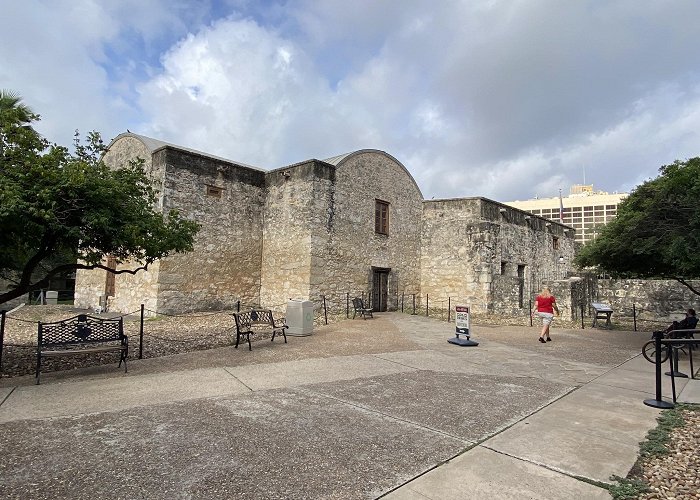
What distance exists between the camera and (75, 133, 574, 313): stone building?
14.6 metres

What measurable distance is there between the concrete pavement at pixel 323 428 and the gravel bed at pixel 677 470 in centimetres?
19

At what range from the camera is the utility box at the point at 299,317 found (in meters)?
10.7

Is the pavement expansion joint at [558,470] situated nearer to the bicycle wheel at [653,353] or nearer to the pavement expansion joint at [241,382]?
the pavement expansion joint at [241,382]

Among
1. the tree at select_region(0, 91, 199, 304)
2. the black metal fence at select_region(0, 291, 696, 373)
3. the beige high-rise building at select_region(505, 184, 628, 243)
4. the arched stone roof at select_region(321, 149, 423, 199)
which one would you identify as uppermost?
the beige high-rise building at select_region(505, 184, 628, 243)

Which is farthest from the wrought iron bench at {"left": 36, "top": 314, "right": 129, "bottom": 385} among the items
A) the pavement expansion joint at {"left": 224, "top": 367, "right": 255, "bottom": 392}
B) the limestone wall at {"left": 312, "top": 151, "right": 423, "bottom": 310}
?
the limestone wall at {"left": 312, "top": 151, "right": 423, "bottom": 310}

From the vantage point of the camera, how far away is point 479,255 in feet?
59.8

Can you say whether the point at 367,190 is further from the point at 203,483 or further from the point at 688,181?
the point at 203,483

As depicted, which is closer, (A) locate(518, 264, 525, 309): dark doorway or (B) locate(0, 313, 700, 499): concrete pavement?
(B) locate(0, 313, 700, 499): concrete pavement

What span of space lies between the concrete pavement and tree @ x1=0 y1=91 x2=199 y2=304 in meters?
2.05

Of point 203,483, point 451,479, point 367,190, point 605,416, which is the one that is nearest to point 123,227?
point 203,483

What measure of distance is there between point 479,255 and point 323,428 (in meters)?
15.4

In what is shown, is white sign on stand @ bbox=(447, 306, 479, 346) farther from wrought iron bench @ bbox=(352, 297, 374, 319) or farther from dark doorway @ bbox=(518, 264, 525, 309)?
dark doorway @ bbox=(518, 264, 525, 309)

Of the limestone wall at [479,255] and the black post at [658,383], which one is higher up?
the limestone wall at [479,255]

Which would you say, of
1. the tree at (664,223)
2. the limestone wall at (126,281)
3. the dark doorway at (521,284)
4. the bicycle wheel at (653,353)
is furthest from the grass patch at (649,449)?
the dark doorway at (521,284)
